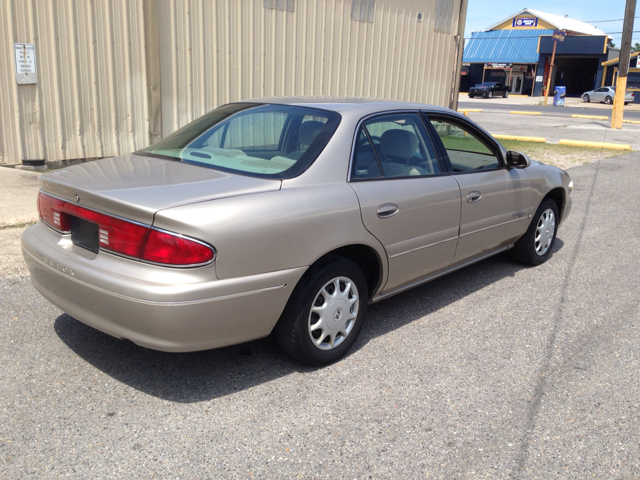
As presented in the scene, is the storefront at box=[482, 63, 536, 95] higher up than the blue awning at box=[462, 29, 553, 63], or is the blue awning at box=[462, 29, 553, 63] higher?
the blue awning at box=[462, 29, 553, 63]

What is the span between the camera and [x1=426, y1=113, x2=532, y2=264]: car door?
14.6 feet

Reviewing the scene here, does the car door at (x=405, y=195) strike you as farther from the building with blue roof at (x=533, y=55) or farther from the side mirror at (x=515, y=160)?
the building with blue roof at (x=533, y=55)

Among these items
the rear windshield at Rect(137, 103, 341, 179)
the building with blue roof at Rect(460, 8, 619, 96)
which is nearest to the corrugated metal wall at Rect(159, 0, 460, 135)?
the rear windshield at Rect(137, 103, 341, 179)

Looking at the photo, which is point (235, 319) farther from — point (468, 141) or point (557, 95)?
point (557, 95)

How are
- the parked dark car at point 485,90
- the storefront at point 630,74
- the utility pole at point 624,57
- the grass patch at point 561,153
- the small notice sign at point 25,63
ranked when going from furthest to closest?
the storefront at point 630,74 → the parked dark car at point 485,90 → the utility pole at point 624,57 → the grass patch at point 561,153 → the small notice sign at point 25,63

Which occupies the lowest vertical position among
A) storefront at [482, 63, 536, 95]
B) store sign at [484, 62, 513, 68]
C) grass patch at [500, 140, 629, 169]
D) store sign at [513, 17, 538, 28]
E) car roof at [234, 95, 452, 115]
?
grass patch at [500, 140, 629, 169]

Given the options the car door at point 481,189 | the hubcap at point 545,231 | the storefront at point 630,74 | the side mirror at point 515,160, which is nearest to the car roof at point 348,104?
the car door at point 481,189

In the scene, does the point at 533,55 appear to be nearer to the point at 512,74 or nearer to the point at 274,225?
the point at 512,74

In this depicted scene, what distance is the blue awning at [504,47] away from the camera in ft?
184

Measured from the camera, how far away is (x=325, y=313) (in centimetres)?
346

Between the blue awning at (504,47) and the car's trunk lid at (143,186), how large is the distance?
192ft

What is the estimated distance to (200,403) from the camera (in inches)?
123

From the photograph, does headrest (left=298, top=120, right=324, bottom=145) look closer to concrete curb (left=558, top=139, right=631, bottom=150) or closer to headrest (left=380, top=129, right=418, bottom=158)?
headrest (left=380, top=129, right=418, bottom=158)

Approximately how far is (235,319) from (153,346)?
1.39 feet
